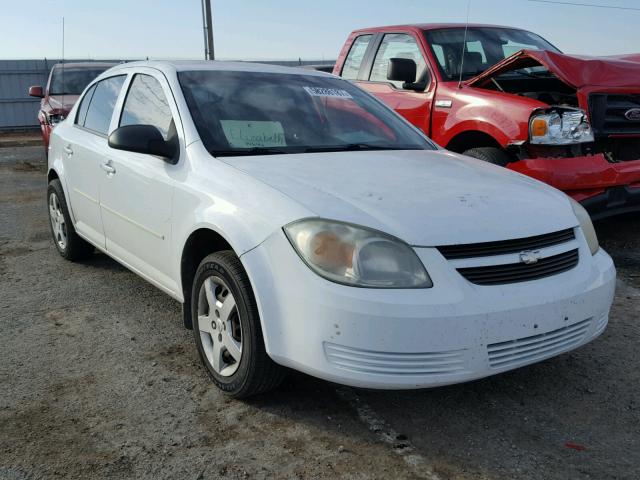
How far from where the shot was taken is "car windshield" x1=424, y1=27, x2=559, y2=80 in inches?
250

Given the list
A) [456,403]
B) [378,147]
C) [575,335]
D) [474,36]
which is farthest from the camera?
[474,36]

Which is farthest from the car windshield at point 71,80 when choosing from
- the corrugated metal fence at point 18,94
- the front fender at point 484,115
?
the corrugated metal fence at point 18,94

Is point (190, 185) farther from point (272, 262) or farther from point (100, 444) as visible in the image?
point (100, 444)

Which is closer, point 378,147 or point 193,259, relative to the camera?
point 193,259

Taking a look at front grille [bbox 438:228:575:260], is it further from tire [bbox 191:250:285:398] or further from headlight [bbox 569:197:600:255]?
tire [bbox 191:250:285:398]

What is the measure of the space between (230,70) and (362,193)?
5.15 ft

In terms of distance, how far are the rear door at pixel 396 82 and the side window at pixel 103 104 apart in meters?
2.22

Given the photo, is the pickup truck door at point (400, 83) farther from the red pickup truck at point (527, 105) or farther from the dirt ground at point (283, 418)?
the dirt ground at point (283, 418)

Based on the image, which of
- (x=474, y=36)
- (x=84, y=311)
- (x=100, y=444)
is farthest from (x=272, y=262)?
(x=474, y=36)

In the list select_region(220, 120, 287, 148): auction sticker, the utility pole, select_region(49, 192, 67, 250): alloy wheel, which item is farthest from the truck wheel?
the utility pole

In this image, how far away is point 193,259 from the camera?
3.39 metres

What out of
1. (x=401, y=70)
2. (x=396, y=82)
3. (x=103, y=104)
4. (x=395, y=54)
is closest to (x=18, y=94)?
(x=395, y=54)

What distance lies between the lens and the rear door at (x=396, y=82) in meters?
6.26

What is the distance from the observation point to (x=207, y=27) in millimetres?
14789
